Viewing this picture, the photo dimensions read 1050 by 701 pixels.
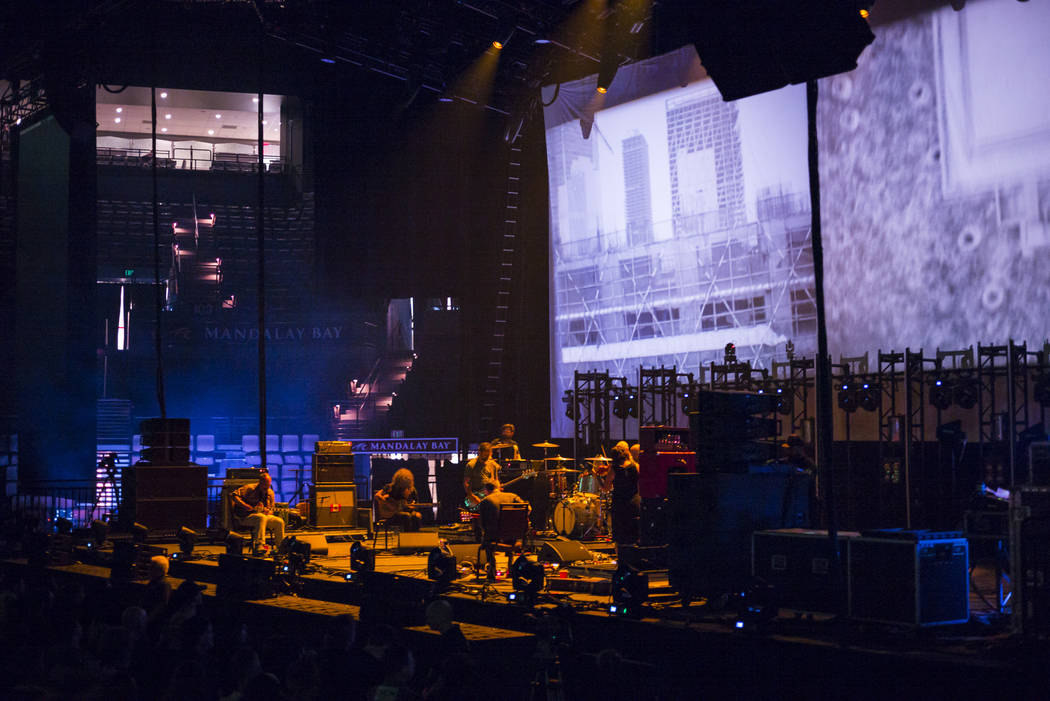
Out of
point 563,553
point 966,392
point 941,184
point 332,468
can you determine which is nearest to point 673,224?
point 941,184

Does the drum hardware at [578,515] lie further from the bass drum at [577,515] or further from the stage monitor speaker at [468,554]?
the stage monitor speaker at [468,554]

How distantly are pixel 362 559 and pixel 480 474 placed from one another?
10.5 ft

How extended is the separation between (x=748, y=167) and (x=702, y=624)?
8945 millimetres

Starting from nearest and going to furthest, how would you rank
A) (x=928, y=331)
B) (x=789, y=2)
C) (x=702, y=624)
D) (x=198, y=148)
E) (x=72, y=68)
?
(x=789, y=2) < (x=702, y=624) < (x=928, y=331) < (x=72, y=68) < (x=198, y=148)

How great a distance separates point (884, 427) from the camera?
1405cm

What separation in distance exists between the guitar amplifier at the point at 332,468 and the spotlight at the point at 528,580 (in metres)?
8.21

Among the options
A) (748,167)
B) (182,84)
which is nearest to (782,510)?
(748,167)

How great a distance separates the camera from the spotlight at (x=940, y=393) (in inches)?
494

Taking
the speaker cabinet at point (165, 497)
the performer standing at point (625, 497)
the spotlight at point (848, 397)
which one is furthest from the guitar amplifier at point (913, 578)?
the speaker cabinet at point (165, 497)

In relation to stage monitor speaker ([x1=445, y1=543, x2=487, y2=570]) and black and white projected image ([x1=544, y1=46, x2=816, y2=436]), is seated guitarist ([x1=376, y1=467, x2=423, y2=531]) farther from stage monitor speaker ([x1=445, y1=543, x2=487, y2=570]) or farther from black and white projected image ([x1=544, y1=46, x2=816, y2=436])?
black and white projected image ([x1=544, y1=46, x2=816, y2=436])

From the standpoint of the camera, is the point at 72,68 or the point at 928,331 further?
the point at 72,68

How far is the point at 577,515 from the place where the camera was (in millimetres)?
13617

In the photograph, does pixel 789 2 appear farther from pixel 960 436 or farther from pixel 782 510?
pixel 960 436

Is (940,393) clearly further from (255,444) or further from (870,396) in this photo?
(255,444)
